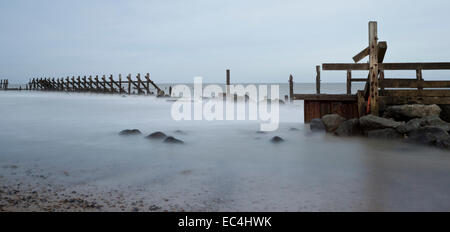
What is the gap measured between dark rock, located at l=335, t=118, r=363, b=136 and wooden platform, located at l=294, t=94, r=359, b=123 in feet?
4.52

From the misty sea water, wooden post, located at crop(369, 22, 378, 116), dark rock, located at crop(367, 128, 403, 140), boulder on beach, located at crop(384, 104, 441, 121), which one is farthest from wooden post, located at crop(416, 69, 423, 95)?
the misty sea water

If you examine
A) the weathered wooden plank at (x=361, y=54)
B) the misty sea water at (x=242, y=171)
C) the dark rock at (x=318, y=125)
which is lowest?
the misty sea water at (x=242, y=171)

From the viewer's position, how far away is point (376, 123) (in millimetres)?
8398

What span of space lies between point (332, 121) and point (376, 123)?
1664 mm

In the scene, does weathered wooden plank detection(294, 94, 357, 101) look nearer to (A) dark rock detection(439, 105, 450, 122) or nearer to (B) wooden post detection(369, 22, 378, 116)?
(B) wooden post detection(369, 22, 378, 116)

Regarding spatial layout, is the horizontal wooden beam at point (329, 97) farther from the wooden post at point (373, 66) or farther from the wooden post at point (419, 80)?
the wooden post at point (419, 80)

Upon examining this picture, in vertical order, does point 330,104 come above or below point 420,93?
below

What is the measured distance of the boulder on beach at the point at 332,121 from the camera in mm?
9859

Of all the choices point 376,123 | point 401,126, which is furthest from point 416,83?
point 376,123

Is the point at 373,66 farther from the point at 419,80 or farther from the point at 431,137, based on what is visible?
the point at 431,137

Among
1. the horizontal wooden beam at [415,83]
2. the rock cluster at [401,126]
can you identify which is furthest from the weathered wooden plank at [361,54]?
the rock cluster at [401,126]

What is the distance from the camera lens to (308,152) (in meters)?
7.41

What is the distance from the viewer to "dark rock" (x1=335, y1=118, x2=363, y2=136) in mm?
9227
